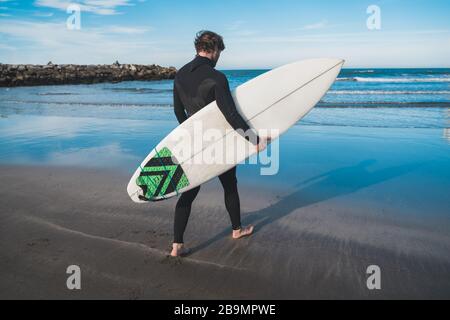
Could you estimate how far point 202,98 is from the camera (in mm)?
2707

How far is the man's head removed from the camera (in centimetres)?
265

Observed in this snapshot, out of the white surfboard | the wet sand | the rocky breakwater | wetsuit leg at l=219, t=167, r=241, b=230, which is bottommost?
the wet sand

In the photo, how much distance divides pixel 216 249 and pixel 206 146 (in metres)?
0.84

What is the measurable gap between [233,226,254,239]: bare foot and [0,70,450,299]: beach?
0.25ft

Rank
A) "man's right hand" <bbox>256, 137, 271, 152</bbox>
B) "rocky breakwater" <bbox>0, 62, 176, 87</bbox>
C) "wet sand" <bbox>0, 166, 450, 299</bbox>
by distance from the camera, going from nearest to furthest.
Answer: "wet sand" <bbox>0, 166, 450, 299</bbox>, "man's right hand" <bbox>256, 137, 271, 152</bbox>, "rocky breakwater" <bbox>0, 62, 176, 87</bbox>

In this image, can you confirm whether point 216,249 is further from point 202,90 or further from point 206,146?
point 202,90

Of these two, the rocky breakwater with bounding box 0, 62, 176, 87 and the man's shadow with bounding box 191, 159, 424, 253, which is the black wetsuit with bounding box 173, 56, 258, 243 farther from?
the rocky breakwater with bounding box 0, 62, 176, 87

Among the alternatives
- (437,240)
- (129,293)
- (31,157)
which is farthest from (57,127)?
(437,240)

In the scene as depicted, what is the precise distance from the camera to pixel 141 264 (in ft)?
8.91

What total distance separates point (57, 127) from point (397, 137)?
7.51m

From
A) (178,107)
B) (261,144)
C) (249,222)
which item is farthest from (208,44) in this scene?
(249,222)

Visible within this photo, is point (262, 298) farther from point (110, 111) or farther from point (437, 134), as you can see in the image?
point (110, 111)

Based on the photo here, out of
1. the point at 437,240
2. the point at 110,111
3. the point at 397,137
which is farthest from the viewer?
the point at 110,111

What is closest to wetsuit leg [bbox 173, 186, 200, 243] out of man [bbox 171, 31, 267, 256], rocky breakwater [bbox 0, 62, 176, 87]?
man [bbox 171, 31, 267, 256]
